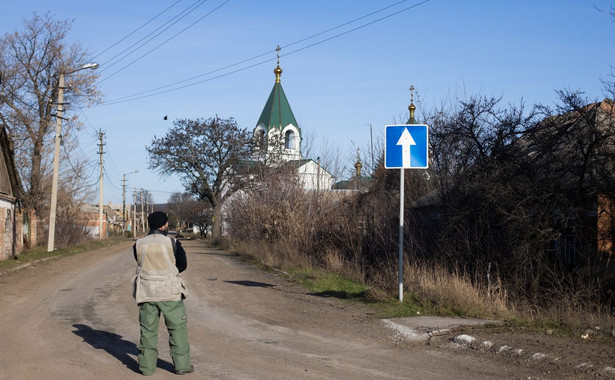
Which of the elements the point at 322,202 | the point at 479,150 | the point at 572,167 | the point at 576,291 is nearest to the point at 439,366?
the point at 576,291

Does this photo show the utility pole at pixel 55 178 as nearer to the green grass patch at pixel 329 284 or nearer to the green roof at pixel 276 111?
the green grass patch at pixel 329 284

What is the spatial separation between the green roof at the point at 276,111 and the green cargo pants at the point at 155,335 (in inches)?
1981

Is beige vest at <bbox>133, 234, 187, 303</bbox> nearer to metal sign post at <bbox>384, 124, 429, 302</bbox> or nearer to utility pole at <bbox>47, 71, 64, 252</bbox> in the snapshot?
metal sign post at <bbox>384, 124, 429, 302</bbox>

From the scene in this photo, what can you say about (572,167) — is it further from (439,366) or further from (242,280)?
(242,280)

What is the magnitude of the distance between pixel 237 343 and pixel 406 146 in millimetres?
4780

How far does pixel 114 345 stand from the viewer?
26.2ft

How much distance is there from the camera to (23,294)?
13672 mm

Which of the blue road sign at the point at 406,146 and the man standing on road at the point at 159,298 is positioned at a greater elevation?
the blue road sign at the point at 406,146

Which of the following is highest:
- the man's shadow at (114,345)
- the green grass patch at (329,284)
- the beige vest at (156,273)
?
the beige vest at (156,273)

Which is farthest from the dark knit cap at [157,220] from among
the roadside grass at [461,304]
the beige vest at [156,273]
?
the roadside grass at [461,304]

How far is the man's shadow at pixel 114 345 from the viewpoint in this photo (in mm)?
6954

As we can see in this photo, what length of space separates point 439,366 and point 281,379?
1.73 metres

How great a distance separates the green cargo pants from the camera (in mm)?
6414

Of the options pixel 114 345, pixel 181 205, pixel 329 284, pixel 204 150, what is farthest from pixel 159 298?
pixel 181 205
